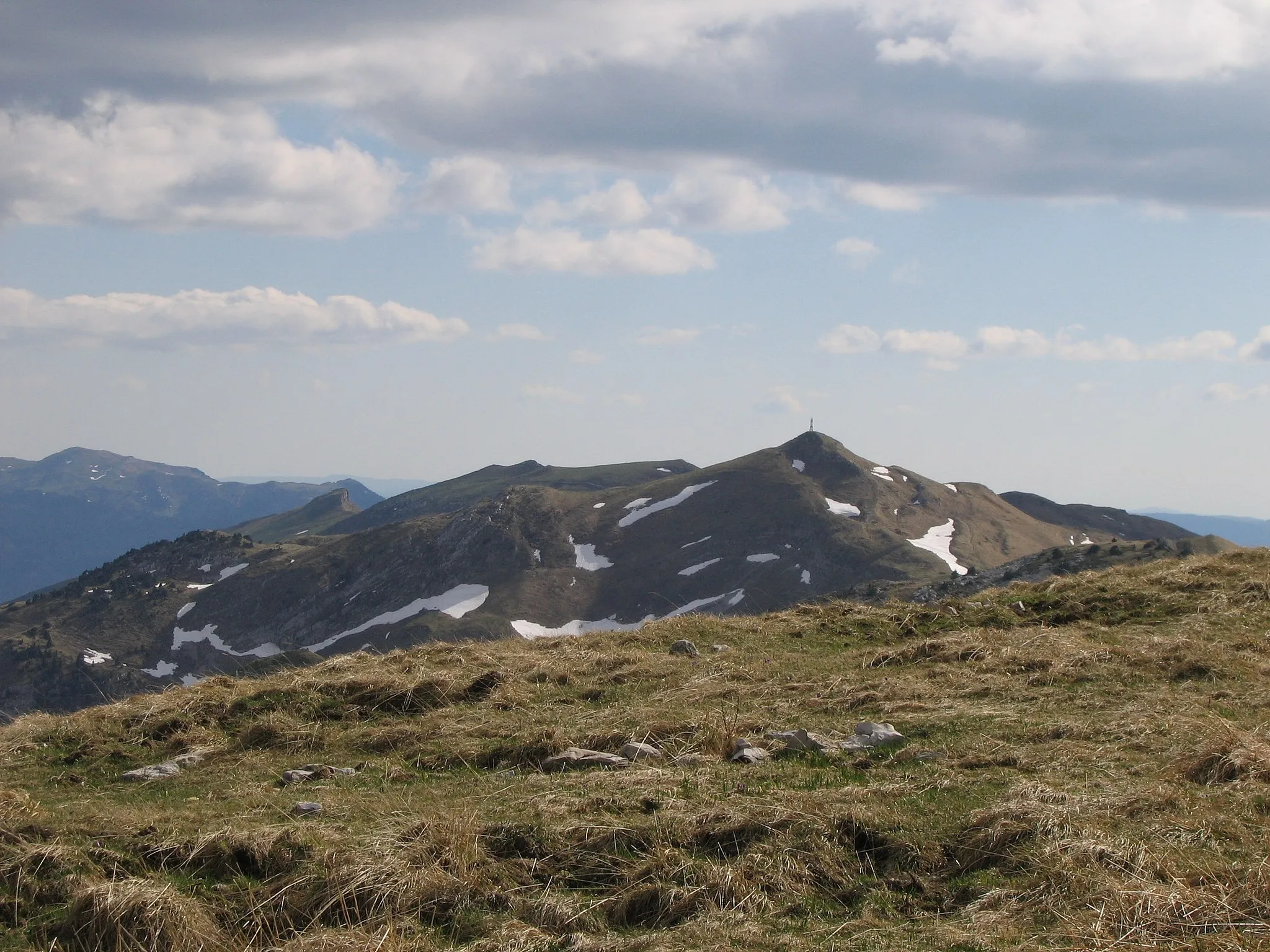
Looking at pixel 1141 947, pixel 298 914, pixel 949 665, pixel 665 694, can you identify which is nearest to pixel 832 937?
pixel 1141 947

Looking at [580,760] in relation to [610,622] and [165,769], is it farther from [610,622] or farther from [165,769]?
[610,622]

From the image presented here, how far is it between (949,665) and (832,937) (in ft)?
32.6

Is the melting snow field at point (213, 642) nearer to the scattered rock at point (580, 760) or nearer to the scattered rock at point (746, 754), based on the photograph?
the scattered rock at point (580, 760)

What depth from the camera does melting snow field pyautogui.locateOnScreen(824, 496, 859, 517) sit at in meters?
168

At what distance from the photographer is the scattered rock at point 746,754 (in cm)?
1162

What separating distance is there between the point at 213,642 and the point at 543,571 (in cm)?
5367

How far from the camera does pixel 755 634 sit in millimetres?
20797

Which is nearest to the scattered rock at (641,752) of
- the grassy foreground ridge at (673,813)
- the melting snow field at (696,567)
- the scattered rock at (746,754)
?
the grassy foreground ridge at (673,813)

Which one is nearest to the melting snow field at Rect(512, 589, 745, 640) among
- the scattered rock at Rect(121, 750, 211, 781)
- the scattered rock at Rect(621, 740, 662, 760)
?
the scattered rock at Rect(121, 750, 211, 781)

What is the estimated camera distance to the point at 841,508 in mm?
170750

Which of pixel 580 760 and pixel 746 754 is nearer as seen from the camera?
pixel 746 754

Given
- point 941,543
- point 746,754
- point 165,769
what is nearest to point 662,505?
point 941,543

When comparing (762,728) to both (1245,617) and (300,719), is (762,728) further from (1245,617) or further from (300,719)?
(1245,617)

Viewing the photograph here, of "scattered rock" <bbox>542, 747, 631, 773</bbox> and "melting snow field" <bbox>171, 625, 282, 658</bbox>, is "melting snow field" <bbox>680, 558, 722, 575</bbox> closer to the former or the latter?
"melting snow field" <bbox>171, 625, 282, 658</bbox>
